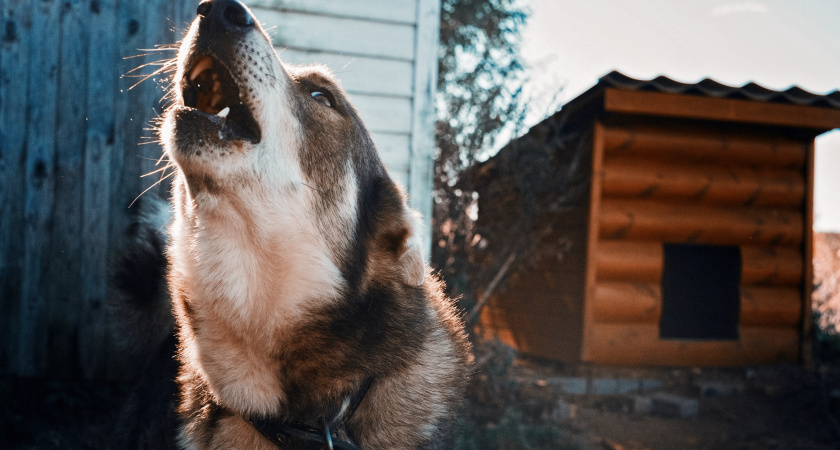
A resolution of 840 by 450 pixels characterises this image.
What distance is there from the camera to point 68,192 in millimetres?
3678

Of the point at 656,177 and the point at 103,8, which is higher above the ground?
the point at 103,8

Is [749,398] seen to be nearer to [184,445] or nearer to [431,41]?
[431,41]

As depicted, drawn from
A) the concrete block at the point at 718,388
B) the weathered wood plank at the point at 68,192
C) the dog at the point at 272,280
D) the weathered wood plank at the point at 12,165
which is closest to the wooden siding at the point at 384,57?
the weathered wood plank at the point at 68,192

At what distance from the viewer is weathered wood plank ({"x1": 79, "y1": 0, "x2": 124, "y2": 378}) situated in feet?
12.1

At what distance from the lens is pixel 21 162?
3648mm

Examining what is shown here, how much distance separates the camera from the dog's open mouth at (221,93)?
1820mm

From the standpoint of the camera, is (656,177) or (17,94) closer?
(17,94)

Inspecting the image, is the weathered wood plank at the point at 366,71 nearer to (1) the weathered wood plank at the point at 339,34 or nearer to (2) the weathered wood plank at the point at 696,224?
(1) the weathered wood plank at the point at 339,34

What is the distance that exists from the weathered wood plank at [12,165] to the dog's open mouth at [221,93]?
252cm

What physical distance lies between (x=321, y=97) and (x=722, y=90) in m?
4.73

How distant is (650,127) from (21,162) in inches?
219

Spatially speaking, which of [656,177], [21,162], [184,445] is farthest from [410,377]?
[656,177]

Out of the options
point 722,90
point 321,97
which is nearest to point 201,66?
point 321,97

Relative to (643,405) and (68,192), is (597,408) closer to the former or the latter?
(643,405)
